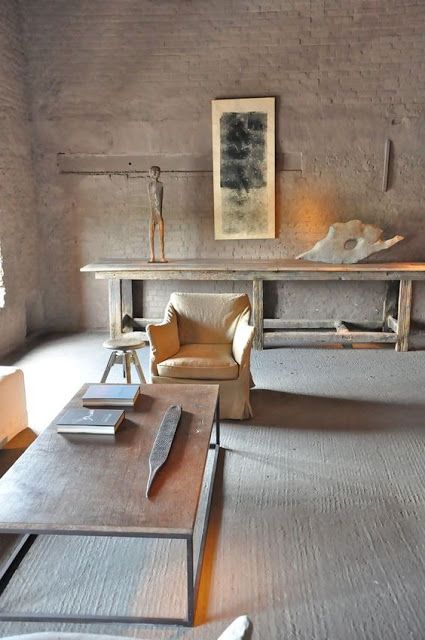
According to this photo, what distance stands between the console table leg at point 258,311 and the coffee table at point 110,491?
3.02 metres

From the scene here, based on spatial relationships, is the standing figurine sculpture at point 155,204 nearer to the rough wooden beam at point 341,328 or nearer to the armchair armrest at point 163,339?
the armchair armrest at point 163,339

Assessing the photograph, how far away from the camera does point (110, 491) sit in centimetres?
229

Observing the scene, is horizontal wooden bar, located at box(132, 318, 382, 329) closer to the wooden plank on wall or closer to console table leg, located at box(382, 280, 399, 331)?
console table leg, located at box(382, 280, 399, 331)

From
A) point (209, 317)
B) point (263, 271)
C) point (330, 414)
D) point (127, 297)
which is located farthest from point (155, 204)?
point (330, 414)

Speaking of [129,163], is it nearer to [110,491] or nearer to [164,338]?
[164,338]

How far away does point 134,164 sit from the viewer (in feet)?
21.1

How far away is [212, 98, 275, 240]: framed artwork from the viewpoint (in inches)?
244

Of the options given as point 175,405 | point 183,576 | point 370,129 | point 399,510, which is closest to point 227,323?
point 175,405

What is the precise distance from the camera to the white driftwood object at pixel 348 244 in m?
6.08

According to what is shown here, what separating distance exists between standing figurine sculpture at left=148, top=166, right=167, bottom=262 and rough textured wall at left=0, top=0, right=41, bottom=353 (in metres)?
1.37

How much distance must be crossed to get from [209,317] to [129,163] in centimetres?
268

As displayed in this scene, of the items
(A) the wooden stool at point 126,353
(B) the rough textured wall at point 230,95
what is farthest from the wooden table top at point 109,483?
(B) the rough textured wall at point 230,95

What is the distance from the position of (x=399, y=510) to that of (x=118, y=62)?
527 cm

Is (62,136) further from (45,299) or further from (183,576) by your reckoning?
(183,576)
